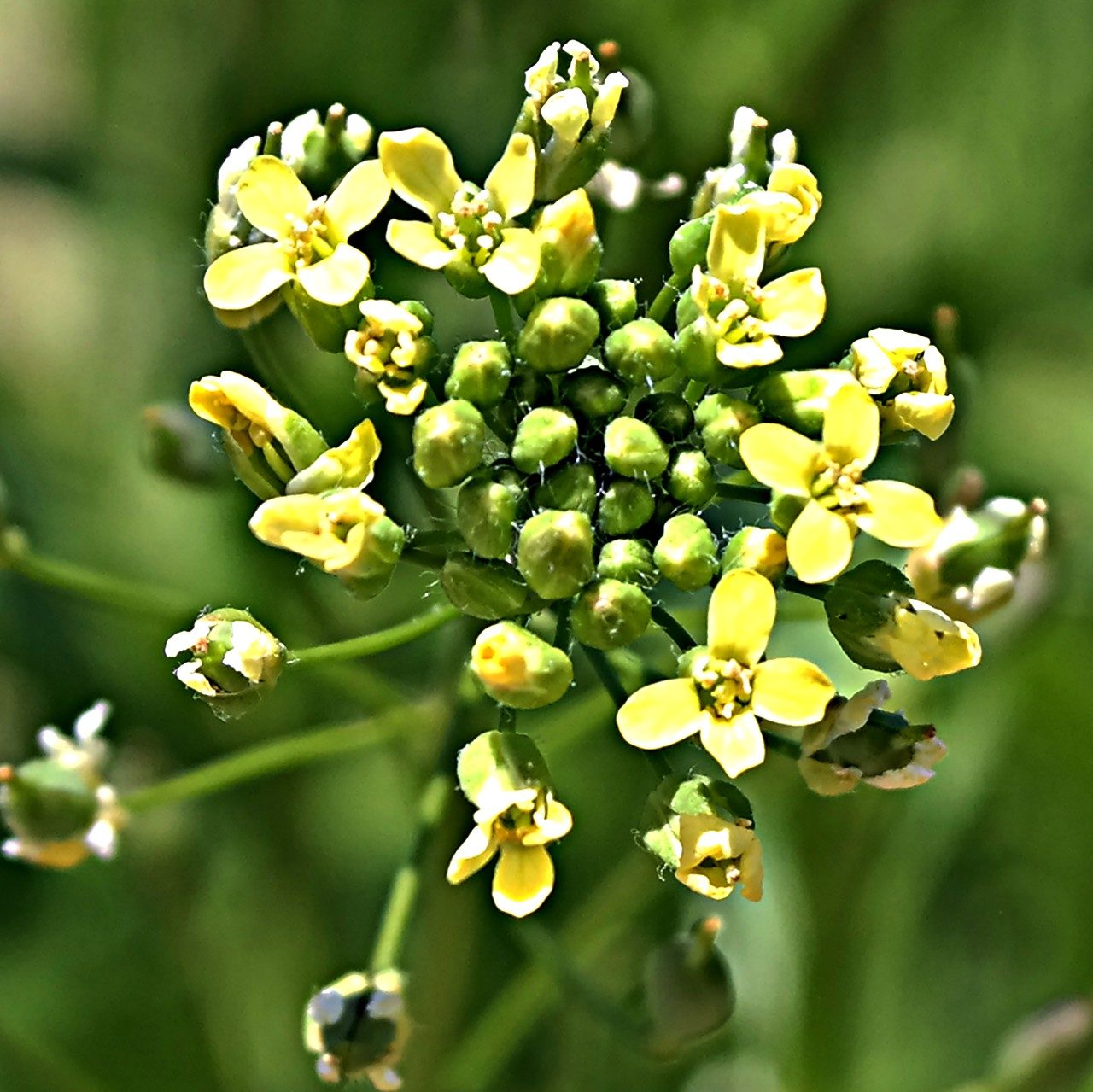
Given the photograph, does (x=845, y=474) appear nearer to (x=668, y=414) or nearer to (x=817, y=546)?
(x=817, y=546)

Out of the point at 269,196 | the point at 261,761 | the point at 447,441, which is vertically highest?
the point at 269,196

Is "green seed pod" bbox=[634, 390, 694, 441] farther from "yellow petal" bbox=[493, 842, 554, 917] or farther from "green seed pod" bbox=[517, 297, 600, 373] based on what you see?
"yellow petal" bbox=[493, 842, 554, 917]

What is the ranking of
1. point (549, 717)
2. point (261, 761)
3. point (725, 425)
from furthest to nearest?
point (549, 717), point (261, 761), point (725, 425)

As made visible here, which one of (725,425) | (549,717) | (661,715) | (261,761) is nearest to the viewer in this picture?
(661,715)

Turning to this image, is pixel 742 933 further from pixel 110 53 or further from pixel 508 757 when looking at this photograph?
pixel 110 53

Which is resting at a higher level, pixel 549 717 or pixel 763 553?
pixel 763 553

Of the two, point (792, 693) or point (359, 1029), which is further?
point (359, 1029)

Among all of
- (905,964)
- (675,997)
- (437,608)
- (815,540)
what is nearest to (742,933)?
(905,964)

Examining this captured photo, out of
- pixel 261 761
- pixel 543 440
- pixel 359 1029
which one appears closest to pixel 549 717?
pixel 261 761
